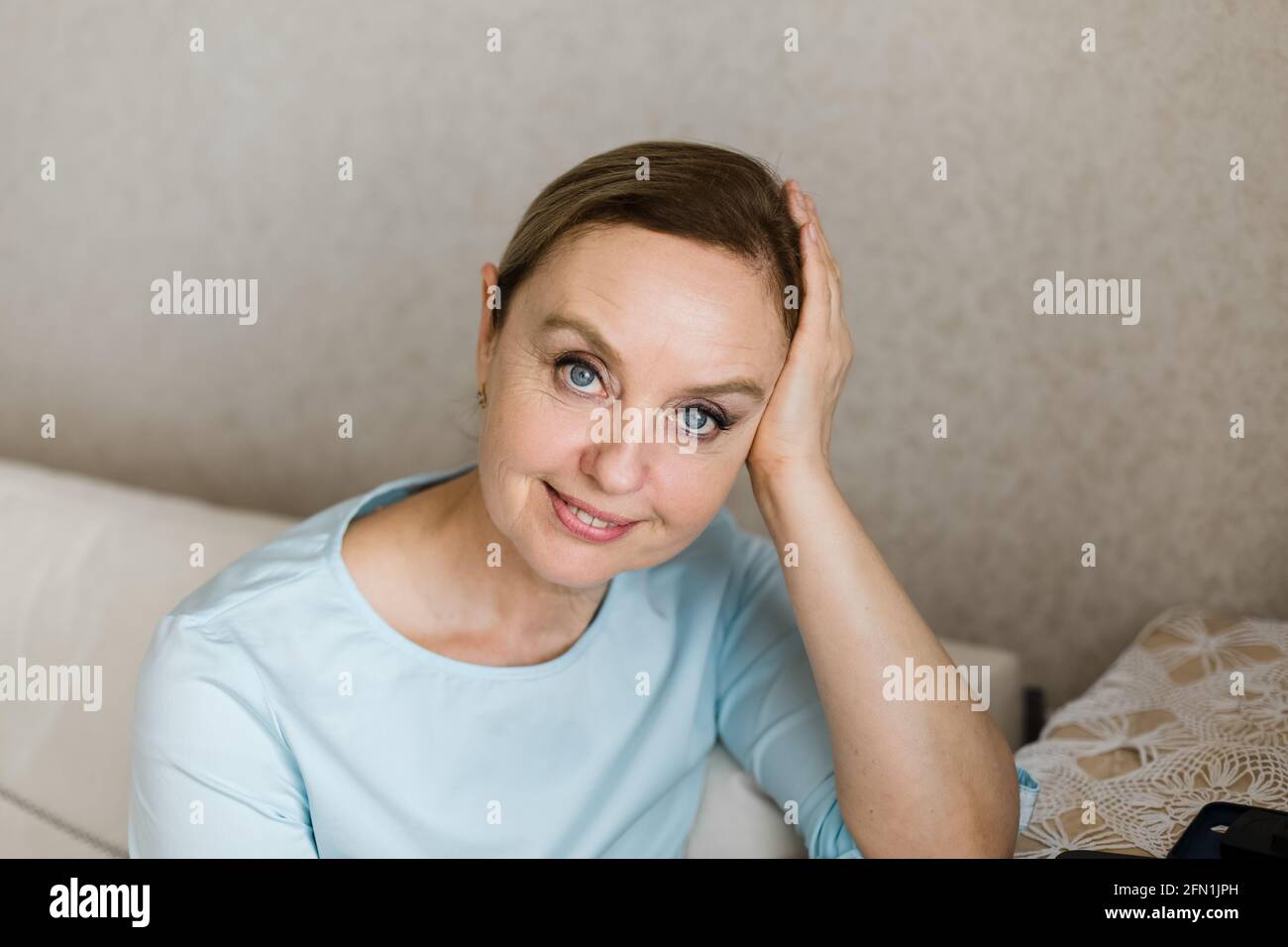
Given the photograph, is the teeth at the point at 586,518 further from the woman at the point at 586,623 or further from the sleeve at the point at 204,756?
the sleeve at the point at 204,756

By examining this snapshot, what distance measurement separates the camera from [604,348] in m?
1.10

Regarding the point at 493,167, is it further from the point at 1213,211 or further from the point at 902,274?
the point at 1213,211

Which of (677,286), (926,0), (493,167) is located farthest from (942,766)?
(493,167)

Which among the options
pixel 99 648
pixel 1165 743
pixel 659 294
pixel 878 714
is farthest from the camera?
pixel 99 648

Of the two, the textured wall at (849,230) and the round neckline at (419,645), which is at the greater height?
the textured wall at (849,230)

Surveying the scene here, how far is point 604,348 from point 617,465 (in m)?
0.11

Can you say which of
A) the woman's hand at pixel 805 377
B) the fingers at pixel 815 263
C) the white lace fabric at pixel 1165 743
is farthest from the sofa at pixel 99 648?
the fingers at pixel 815 263

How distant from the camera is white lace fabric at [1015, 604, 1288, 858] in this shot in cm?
124

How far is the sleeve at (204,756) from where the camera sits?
3.71 feet

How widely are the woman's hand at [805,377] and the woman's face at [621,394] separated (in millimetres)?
24

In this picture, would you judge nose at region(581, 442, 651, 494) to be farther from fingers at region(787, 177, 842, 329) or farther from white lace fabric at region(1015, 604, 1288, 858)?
white lace fabric at region(1015, 604, 1288, 858)

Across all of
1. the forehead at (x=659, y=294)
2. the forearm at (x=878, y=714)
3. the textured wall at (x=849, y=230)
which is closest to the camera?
the forehead at (x=659, y=294)

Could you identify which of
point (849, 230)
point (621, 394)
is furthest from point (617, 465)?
point (849, 230)

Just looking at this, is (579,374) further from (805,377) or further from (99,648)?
(99,648)
